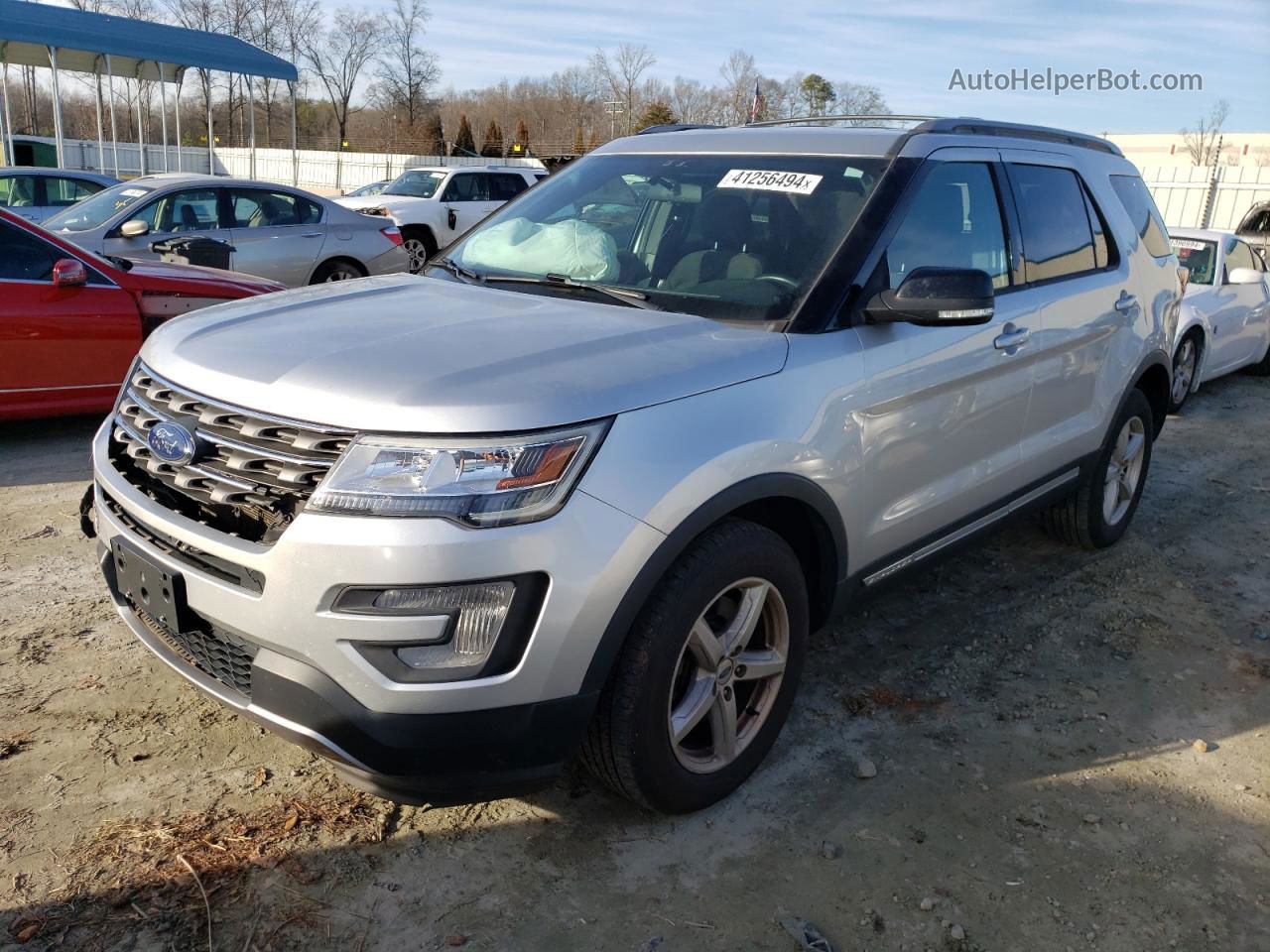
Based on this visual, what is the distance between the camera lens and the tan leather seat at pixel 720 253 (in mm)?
3295

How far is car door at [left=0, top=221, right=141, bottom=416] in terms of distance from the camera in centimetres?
588

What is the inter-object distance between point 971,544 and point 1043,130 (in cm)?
186

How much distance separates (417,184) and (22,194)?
661 cm

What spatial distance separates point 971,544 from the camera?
157 inches

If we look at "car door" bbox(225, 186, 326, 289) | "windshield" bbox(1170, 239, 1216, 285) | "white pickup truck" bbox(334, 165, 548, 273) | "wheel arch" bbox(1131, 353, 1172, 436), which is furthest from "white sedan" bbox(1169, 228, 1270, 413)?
"white pickup truck" bbox(334, 165, 548, 273)

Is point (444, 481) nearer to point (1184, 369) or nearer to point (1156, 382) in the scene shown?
point (1156, 382)

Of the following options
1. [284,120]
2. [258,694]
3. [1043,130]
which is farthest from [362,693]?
[284,120]

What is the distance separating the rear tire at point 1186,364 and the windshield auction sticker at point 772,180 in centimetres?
648

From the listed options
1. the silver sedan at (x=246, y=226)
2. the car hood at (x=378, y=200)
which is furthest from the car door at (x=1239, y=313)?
the car hood at (x=378, y=200)

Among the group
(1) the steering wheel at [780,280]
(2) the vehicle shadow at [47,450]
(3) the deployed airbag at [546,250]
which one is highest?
(1) the steering wheel at [780,280]

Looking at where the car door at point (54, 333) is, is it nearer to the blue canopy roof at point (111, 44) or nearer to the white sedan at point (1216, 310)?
the white sedan at point (1216, 310)

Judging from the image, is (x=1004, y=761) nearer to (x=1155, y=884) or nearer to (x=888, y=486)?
(x=1155, y=884)

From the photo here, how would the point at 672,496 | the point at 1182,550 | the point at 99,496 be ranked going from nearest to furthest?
1. the point at 672,496
2. the point at 99,496
3. the point at 1182,550

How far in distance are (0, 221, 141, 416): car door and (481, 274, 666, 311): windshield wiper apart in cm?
365
